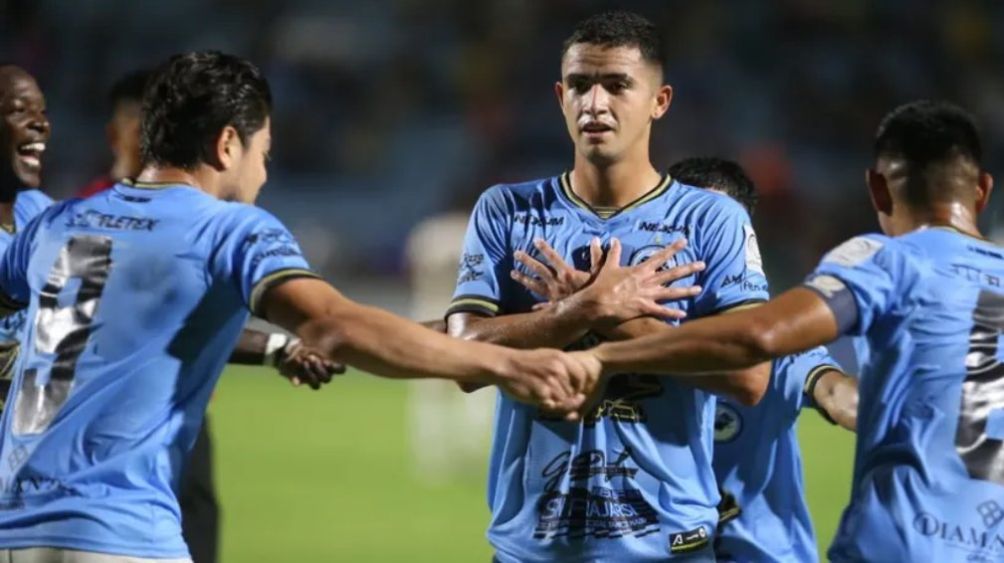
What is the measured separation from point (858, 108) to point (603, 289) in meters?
18.8

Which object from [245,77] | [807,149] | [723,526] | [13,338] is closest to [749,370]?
[723,526]

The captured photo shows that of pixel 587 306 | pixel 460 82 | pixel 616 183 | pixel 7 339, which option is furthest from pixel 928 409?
pixel 460 82

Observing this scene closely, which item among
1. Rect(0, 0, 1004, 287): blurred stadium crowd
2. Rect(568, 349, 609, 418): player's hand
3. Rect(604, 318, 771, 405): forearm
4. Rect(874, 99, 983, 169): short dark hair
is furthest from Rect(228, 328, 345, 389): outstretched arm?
Rect(0, 0, 1004, 287): blurred stadium crowd

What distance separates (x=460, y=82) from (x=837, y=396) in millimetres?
19274

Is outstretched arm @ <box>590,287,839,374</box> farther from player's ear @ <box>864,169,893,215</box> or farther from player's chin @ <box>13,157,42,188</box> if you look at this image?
player's chin @ <box>13,157,42,188</box>

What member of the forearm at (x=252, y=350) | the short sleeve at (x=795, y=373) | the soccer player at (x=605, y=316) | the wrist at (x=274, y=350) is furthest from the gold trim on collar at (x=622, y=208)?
the forearm at (x=252, y=350)

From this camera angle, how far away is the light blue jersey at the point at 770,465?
19.6ft

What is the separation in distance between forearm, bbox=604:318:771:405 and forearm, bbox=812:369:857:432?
0.64m

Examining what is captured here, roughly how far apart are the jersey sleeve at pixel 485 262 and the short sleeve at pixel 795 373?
3.69 feet

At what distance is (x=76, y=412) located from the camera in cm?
481

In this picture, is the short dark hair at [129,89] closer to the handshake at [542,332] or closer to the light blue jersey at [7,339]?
the light blue jersey at [7,339]

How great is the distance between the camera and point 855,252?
4809 millimetres

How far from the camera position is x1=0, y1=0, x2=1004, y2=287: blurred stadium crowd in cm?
2286

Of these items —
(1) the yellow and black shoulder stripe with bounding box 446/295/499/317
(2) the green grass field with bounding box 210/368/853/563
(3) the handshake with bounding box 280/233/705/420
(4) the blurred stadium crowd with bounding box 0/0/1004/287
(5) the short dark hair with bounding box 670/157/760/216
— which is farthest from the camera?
(4) the blurred stadium crowd with bounding box 0/0/1004/287
